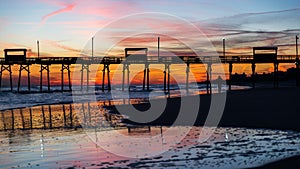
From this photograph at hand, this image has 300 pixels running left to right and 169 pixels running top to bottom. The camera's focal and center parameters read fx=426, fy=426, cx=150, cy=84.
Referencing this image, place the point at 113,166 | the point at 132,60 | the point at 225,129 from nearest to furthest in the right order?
the point at 113,166
the point at 225,129
the point at 132,60

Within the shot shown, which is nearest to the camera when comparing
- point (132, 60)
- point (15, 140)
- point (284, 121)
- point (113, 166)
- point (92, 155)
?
point (113, 166)

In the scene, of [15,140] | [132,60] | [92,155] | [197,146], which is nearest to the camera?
[92,155]

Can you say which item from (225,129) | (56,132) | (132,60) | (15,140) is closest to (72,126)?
(56,132)

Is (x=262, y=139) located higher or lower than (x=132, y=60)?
lower

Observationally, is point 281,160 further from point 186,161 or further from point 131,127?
point 131,127

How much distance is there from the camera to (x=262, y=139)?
1259 cm

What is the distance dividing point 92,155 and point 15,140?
4.30 metres

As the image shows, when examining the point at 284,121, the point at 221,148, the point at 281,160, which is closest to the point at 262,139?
the point at 221,148

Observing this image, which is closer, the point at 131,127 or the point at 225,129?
the point at 225,129

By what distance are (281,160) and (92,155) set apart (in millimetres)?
4504

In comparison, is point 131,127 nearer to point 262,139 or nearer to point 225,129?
point 225,129

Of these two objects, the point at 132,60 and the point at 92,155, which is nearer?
the point at 92,155

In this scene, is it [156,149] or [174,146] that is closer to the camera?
[156,149]

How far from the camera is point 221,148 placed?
11.2 metres
